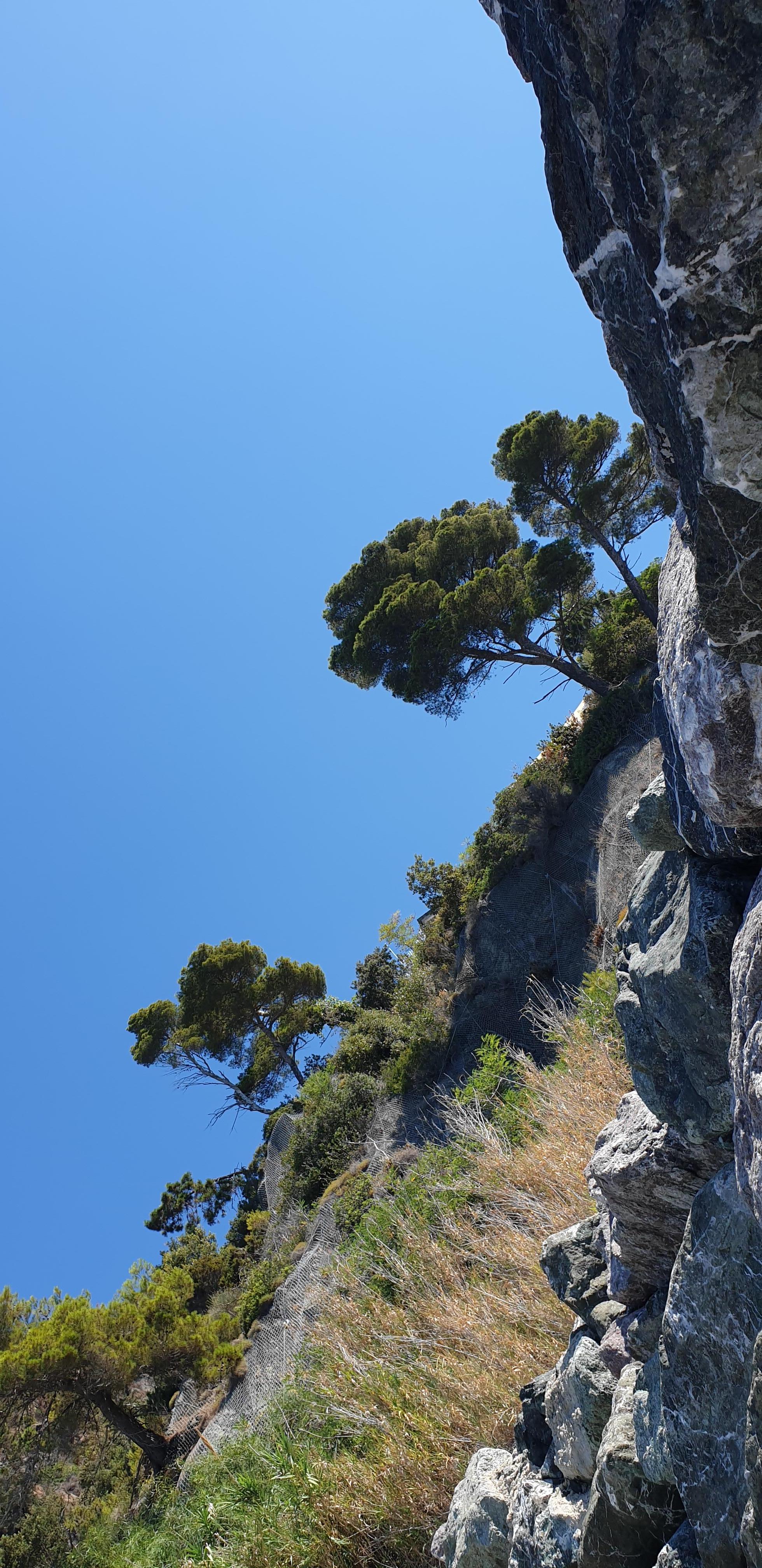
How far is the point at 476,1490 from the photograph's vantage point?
162 inches

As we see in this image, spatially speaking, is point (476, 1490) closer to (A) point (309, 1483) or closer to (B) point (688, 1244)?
Answer: (A) point (309, 1483)

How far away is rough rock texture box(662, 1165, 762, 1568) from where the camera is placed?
7.86ft

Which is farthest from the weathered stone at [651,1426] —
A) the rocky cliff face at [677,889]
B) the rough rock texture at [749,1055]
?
the rough rock texture at [749,1055]

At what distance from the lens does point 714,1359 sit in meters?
2.52

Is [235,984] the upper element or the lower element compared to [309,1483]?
upper

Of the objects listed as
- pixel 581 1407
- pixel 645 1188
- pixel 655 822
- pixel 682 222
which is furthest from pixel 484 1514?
pixel 682 222

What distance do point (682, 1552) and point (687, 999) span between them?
1674 mm

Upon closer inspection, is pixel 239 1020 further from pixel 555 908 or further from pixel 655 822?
pixel 655 822

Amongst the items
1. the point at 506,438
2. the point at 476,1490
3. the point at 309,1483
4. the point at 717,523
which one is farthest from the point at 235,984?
the point at 717,523

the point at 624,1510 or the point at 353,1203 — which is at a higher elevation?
the point at 353,1203

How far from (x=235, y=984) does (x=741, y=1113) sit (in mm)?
22747

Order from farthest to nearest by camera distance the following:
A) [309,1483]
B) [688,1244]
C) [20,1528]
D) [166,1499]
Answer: [20,1528] < [166,1499] < [309,1483] < [688,1244]

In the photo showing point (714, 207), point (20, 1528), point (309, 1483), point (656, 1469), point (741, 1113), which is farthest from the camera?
point (20, 1528)

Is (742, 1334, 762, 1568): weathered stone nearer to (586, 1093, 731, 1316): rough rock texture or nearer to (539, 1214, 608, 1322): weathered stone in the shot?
(586, 1093, 731, 1316): rough rock texture
